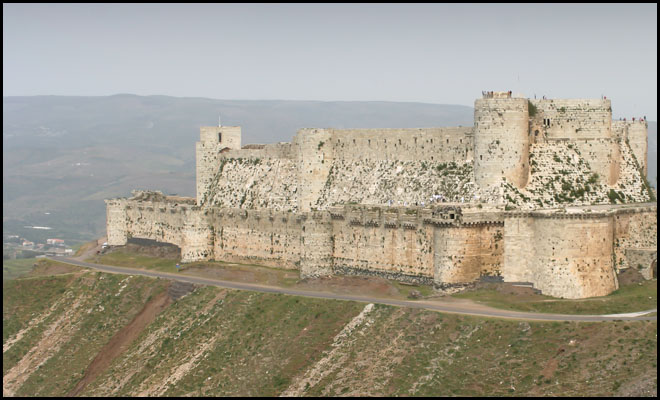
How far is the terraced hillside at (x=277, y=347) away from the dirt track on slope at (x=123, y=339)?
0.17 meters

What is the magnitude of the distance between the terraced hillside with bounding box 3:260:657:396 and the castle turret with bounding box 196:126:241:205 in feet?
57.4

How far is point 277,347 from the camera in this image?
7975 cm

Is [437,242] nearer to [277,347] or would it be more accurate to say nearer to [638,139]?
[277,347]

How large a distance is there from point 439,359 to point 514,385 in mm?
6625

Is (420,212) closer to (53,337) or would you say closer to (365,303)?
(365,303)

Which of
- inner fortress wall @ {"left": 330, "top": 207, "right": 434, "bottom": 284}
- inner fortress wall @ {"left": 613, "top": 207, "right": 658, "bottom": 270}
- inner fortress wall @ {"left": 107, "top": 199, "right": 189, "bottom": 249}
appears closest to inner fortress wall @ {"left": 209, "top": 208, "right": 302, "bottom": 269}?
inner fortress wall @ {"left": 107, "top": 199, "right": 189, "bottom": 249}

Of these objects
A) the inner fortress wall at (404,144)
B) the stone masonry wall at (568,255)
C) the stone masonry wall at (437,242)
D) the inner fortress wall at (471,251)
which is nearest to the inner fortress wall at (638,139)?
the stone masonry wall at (437,242)

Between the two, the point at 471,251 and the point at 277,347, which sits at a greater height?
the point at 471,251

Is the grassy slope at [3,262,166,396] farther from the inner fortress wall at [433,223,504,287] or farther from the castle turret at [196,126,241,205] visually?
the inner fortress wall at [433,223,504,287]

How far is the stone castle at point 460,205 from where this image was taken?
8069 cm

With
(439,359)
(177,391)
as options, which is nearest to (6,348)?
(177,391)

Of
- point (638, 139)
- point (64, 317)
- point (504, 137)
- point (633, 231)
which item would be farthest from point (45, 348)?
point (638, 139)

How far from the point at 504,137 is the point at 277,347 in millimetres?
25064

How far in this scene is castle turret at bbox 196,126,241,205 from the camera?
393 feet
